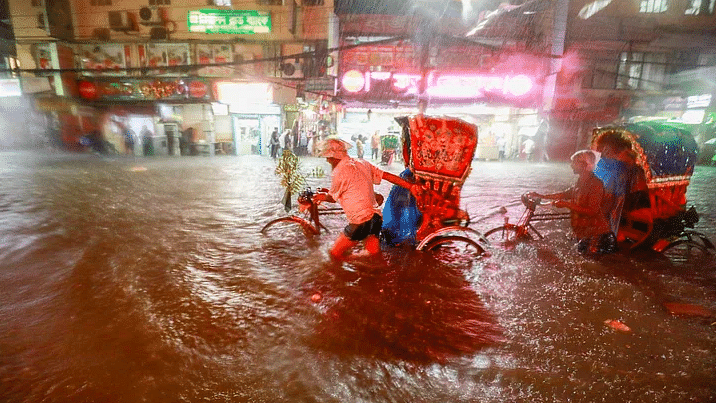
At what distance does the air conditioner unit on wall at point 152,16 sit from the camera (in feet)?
75.7

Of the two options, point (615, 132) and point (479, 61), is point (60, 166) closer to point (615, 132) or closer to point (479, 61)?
point (615, 132)

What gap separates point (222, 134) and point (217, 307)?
2389 cm

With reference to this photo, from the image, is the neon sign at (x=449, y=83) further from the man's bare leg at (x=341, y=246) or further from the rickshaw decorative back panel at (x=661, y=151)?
the man's bare leg at (x=341, y=246)

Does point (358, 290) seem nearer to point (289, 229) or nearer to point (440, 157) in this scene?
point (440, 157)

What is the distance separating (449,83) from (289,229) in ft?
56.0

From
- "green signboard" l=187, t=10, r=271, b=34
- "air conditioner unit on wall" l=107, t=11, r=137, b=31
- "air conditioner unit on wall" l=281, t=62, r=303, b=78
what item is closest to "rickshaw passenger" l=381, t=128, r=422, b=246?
"air conditioner unit on wall" l=281, t=62, r=303, b=78

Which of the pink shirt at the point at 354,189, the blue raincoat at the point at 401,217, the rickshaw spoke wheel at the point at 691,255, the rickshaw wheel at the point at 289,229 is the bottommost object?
the rickshaw spoke wheel at the point at 691,255

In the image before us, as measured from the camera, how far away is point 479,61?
75.4ft

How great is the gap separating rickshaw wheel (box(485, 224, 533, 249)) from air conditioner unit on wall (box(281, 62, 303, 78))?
20742 millimetres

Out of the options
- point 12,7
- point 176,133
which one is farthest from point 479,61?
point 12,7

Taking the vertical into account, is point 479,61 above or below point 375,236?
above

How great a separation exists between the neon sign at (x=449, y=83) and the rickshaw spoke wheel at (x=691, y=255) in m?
15.7

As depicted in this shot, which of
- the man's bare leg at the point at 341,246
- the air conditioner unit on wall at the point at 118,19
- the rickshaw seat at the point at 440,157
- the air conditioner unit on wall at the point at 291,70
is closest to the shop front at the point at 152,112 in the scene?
the air conditioner unit on wall at the point at 118,19

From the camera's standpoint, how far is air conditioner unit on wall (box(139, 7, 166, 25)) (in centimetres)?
2308
